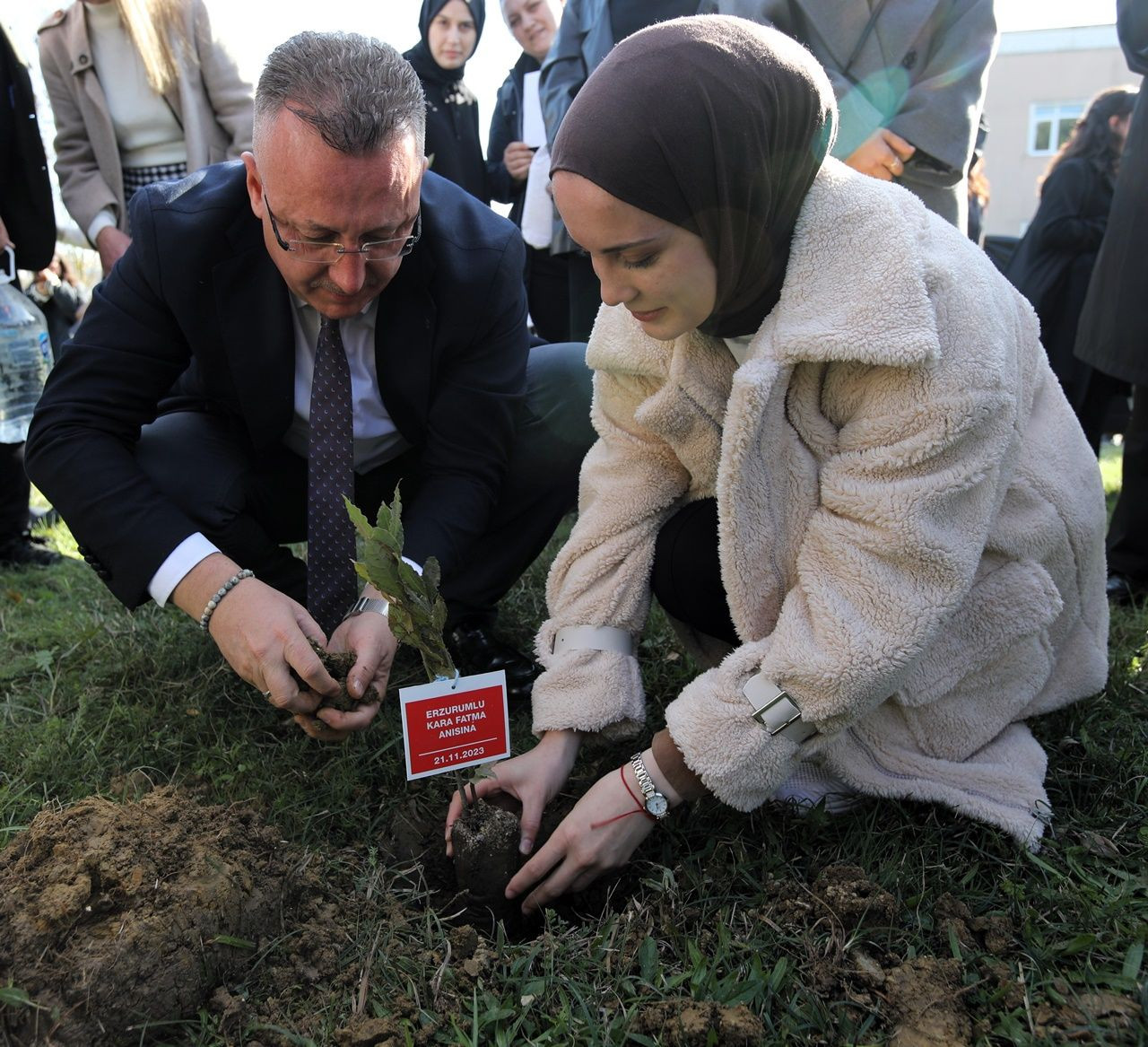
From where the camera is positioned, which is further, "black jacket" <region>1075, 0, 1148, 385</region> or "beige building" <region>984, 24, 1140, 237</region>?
"beige building" <region>984, 24, 1140, 237</region>

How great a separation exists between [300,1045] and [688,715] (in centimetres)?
76

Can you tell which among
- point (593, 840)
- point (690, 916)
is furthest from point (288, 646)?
point (690, 916)

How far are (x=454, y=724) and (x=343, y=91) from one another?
1.17 metres

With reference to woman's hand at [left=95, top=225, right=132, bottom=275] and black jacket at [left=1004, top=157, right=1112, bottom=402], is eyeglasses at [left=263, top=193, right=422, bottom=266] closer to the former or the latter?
woman's hand at [left=95, top=225, right=132, bottom=275]

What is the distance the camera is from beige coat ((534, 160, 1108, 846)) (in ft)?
4.96

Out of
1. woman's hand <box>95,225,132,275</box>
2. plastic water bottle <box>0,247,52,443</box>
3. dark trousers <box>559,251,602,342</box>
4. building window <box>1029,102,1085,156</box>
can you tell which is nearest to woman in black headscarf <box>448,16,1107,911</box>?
dark trousers <box>559,251,602,342</box>

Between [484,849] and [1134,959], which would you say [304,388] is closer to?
[484,849]

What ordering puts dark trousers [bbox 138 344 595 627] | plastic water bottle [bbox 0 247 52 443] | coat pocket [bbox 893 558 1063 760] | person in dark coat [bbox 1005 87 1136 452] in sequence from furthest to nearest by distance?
person in dark coat [bbox 1005 87 1136 452]
plastic water bottle [bbox 0 247 52 443]
dark trousers [bbox 138 344 595 627]
coat pocket [bbox 893 558 1063 760]

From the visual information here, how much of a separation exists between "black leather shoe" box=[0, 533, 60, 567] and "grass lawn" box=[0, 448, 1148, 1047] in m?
1.66

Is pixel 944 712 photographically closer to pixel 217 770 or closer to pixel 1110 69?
pixel 217 770

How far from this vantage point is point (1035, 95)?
87.0 ft

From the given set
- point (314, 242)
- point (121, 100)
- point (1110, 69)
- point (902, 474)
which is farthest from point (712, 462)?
point (1110, 69)

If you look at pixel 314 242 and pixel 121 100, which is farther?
pixel 121 100

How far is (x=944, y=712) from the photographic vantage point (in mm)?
1850
